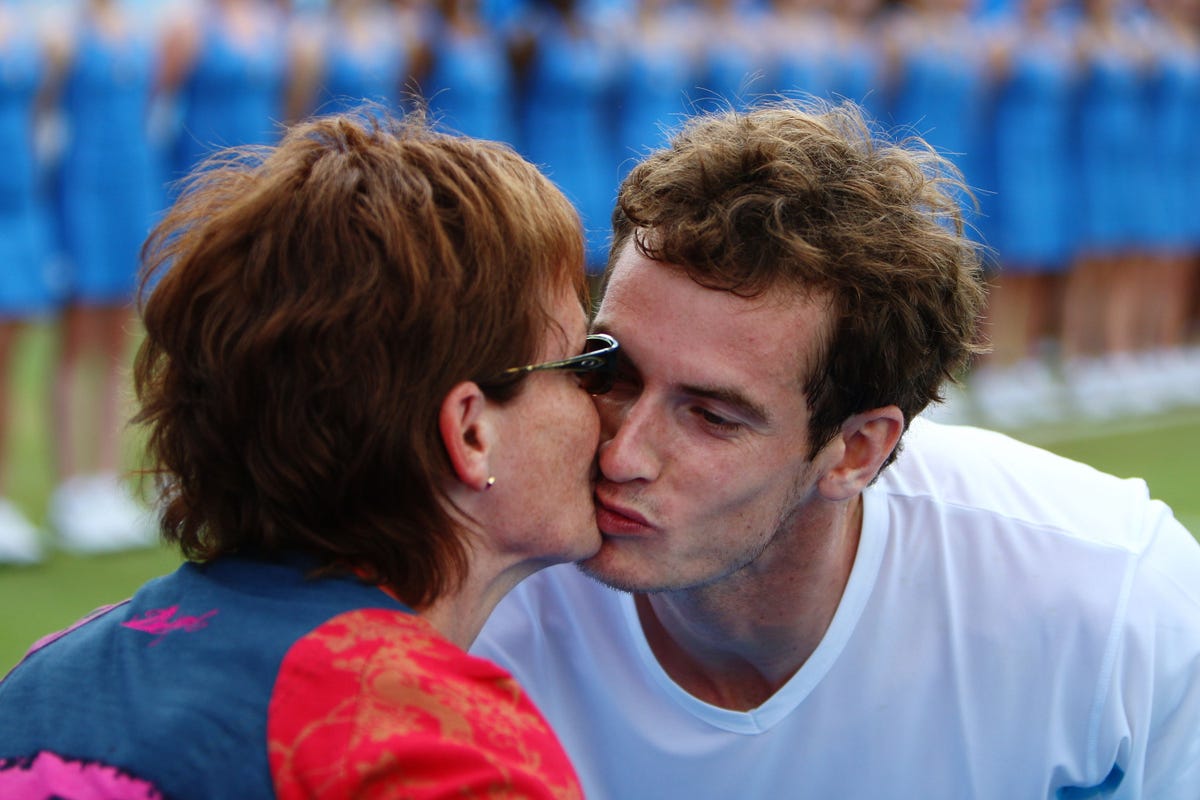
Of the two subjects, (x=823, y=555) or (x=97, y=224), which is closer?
(x=823, y=555)

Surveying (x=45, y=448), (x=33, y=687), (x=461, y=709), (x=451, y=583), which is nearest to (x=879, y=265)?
(x=451, y=583)

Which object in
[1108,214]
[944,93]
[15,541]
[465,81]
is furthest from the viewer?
[1108,214]

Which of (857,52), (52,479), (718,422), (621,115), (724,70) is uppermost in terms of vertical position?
(857,52)

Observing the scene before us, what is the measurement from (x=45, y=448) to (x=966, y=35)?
19.7ft

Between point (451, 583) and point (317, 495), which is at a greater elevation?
point (317, 495)

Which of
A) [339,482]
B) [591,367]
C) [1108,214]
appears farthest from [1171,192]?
[339,482]

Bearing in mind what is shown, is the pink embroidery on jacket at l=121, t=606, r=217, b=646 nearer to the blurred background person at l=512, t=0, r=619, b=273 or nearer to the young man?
the young man

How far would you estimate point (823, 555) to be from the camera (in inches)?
104

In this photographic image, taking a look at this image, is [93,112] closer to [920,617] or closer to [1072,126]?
[920,617]

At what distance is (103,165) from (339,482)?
5.00 m

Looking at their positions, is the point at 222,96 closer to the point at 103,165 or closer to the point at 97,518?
the point at 103,165

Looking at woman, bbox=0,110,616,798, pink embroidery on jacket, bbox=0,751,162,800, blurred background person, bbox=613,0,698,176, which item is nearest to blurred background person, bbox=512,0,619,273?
blurred background person, bbox=613,0,698,176

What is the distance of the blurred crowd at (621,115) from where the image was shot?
6387mm

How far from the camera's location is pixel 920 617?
103 inches
